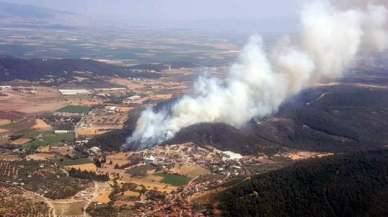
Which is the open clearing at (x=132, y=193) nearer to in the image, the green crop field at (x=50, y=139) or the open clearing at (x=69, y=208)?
the open clearing at (x=69, y=208)

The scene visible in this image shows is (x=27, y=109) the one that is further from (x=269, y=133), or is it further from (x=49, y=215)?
(x=49, y=215)

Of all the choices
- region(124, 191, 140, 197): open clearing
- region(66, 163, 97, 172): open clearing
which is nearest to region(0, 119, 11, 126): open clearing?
region(66, 163, 97, 172): open clearing

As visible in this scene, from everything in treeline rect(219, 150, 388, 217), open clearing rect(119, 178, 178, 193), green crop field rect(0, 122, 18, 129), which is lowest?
green crop field rect(0, 122, 18, 129)

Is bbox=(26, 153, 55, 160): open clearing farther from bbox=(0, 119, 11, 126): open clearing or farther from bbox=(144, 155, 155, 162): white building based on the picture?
bbox=(0, 119, 11, 126): open clearing

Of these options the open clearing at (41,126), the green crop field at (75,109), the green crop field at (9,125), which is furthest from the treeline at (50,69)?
the open clearing at (41,126)

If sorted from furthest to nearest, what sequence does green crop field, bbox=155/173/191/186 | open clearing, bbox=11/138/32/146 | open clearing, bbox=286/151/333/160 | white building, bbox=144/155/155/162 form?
open clearing, bbox=11/138/32/146 < open clearing, bbox=286/151/333/160 < white building, bbox=144/155/155/162 < green crop field, bbox=155/173/191/186

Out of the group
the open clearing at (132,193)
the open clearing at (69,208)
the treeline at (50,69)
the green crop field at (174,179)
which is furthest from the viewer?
the treeline at (50,69)
